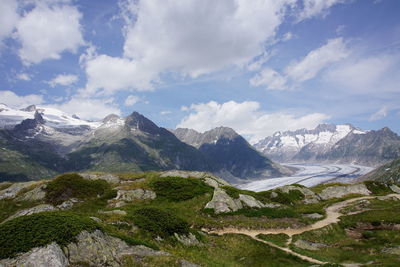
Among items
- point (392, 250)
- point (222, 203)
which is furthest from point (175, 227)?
point (392, 250)

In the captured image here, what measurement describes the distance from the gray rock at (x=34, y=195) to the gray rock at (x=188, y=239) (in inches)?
1412

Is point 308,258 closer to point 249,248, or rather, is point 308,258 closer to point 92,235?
point 249,248

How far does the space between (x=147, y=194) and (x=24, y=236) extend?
43.9 m

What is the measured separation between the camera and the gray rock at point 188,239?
104 feet

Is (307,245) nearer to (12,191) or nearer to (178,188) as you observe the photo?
(178,188)

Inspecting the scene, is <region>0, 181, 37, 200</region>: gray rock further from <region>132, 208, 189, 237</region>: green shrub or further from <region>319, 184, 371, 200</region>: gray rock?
<region>319, 184, 371, 200</region>: gray rock

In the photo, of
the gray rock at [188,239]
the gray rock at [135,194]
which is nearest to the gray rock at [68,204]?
the gray rock at [135,194]

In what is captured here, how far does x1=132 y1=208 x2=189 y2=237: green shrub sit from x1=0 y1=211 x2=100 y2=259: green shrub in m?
8.90

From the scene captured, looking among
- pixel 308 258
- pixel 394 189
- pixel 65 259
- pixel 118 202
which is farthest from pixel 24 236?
pixel 394 189

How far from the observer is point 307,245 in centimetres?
3978

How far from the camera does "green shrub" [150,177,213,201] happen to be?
6162cm

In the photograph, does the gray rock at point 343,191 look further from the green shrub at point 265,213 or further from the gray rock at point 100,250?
the gray rock at point 100,250

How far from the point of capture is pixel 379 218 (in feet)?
168

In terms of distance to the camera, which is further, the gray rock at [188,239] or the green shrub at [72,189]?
the green shrub at [72,189]
